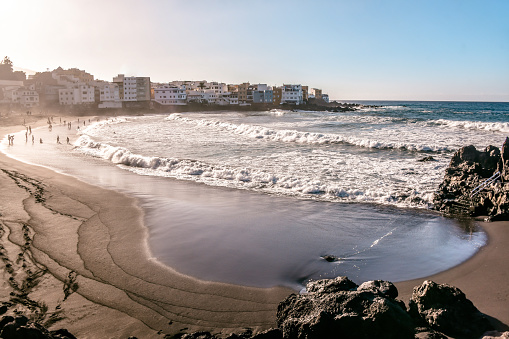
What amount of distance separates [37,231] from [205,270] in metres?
3.79

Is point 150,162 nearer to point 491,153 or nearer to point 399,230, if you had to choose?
point 399,230

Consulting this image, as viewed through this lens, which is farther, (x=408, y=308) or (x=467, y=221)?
(x=467, y=221)

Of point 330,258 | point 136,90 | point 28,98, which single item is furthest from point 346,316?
point 136,90

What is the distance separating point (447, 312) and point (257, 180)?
9098 mm

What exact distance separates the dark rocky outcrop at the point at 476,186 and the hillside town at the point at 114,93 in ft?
266

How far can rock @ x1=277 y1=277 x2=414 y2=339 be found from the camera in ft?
11.2

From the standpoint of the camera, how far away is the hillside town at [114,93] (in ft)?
260

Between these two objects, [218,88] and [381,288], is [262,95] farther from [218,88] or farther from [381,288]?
[381,288]

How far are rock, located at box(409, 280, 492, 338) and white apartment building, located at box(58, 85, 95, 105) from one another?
287ft

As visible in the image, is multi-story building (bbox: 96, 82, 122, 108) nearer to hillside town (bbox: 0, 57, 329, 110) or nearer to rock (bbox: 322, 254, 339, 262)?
hillside town (bbox: 0, 57, 329, 110)

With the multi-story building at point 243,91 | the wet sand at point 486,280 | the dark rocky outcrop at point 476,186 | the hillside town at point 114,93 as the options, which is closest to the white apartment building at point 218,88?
the hillside town at point 114,93

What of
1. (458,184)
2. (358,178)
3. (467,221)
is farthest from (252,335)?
(358,178)

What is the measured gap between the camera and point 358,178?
503 inches

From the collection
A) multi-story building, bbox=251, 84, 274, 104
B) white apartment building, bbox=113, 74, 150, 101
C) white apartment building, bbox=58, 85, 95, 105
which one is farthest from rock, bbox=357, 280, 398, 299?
multi-story building, bbox=251, 84, 274, 104
